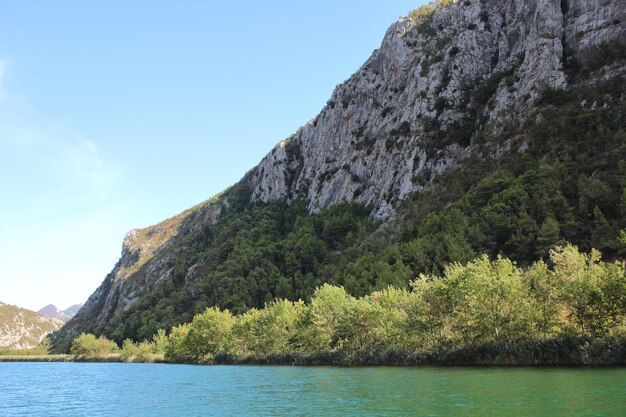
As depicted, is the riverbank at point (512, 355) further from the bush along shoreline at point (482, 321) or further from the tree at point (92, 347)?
the tree at point (92, 347)

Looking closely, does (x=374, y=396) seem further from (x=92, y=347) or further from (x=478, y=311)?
(x=92, y=347)

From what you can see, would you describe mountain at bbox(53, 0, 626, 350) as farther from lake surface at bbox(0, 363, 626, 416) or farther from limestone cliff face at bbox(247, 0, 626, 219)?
lake surface at bbox(0, 363, 626, 416)

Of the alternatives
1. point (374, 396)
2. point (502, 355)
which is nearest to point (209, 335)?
point (502, 355)

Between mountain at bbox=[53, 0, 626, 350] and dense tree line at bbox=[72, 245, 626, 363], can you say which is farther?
mountain at bbox=[53, 0, 626, 350]

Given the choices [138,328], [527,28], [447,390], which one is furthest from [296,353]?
[138,328]

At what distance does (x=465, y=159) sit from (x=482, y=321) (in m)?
84.6

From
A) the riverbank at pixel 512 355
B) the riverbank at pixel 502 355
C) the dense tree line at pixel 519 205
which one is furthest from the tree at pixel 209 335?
the riverbank at pixel 512 355

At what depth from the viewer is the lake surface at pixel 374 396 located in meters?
30.7

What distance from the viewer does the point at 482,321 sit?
60.5m

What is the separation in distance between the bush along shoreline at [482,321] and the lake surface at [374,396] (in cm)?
538

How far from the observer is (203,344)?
390ft

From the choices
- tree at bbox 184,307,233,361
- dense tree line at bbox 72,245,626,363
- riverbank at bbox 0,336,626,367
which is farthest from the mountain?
tree at bbox 184,307,233,361

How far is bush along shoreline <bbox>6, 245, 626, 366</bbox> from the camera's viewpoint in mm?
52938

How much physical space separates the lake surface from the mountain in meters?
47.4
